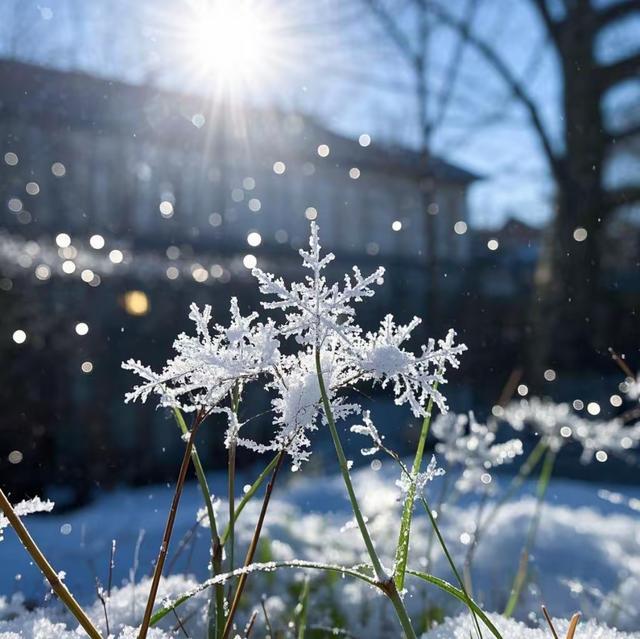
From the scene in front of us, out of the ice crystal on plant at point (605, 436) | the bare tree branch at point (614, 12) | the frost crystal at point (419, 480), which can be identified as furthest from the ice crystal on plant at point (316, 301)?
the bare tree branch at point (614, 12)

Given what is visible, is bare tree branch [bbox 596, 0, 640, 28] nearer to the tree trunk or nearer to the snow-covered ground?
the tree trunk

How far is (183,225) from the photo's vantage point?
25.4ft

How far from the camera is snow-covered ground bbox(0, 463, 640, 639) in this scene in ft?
3.49

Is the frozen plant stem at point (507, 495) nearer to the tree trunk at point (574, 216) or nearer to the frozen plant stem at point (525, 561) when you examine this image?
the frozen plant stem at point (525, 561)

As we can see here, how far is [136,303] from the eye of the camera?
14.6 feet

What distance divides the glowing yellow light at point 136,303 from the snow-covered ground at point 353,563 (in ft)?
7.11

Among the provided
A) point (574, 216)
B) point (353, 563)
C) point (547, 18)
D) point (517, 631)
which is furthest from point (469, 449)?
point (547, 18)

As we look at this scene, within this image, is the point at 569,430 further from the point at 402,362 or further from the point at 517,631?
the point at 402,362

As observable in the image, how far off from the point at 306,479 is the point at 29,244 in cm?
267

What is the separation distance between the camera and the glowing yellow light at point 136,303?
4.38 m

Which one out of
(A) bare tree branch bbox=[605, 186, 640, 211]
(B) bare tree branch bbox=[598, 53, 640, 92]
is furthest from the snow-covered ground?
(B) bare tree branch bbox=[598, 53, 640, 92]

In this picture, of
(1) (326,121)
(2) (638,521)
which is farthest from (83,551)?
(1) (326,121)

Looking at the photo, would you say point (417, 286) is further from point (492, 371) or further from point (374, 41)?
point (374, 41)

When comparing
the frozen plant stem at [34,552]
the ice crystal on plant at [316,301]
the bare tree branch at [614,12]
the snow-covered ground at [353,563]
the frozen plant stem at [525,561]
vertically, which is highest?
the bare tree branch at [614,12]
